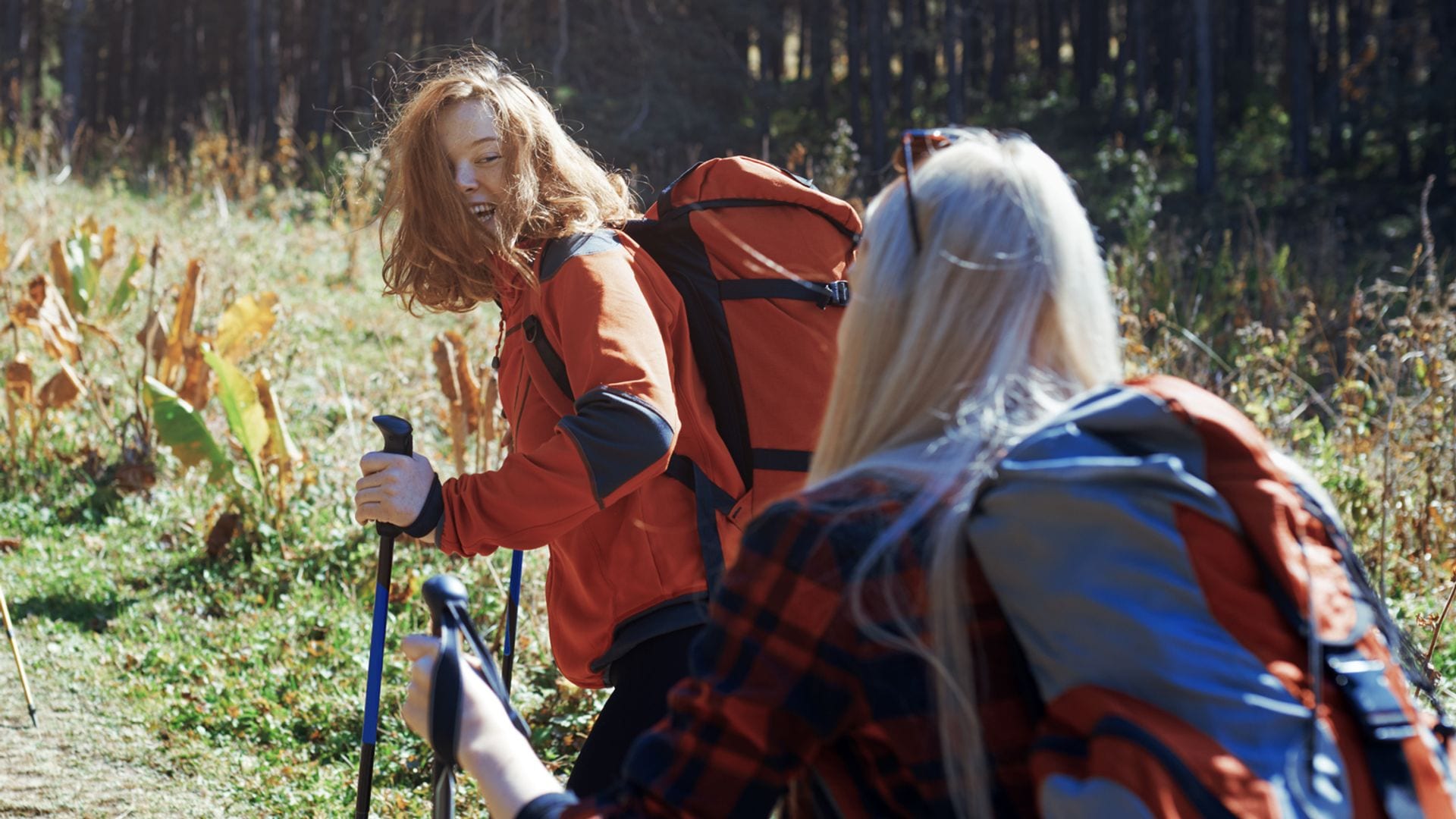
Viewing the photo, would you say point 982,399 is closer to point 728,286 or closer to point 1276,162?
point 728,286

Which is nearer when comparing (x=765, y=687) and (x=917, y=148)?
(x=765, y=687)

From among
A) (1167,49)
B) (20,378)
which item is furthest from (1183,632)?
(1167,49)

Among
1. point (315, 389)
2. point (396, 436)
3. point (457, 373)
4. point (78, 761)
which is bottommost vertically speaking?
point (78, 761)

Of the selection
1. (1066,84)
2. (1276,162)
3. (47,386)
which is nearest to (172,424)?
(47,386)

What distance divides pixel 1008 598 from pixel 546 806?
0.53 meters

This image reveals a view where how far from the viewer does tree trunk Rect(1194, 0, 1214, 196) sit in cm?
2400

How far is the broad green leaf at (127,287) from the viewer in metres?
7.18

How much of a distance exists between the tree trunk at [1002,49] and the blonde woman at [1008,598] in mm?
32925

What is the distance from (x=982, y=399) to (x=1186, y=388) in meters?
0.19

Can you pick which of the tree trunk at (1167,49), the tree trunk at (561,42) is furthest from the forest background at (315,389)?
the tree trunk at (1167,49)

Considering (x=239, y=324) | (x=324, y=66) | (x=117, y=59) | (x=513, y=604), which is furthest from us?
(x=117, y=59)

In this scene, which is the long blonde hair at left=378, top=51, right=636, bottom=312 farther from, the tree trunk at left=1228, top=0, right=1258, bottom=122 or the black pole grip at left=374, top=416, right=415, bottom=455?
the tree trunk at left=1228, top=0, right=1258, bottom=122

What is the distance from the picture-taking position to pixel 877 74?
86.8ft

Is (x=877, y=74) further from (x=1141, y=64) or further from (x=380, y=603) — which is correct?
(x=380, y=603)
